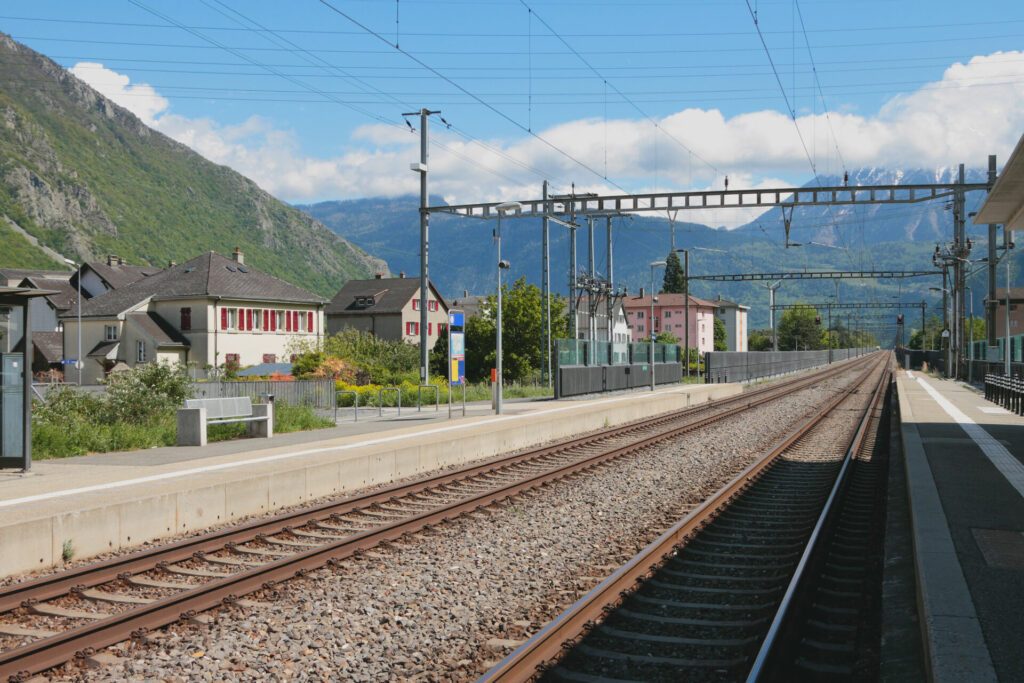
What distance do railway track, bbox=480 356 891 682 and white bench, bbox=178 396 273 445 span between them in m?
10.2

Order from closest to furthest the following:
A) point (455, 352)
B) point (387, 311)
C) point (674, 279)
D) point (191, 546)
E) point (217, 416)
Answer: point (191, 546) < point (217, 416) < point (455, 352) < point (387, 311) < point (674, 279)

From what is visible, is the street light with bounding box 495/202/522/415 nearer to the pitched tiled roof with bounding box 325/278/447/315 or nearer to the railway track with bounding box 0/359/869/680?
the railway track with bounding box 0/359/869/680

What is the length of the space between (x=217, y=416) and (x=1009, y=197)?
17146 millimetres

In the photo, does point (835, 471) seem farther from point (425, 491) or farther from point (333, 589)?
point (333, 589)

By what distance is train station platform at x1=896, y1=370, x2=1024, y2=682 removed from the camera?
238 inches

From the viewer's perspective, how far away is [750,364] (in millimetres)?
68000

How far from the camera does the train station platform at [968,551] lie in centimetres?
605

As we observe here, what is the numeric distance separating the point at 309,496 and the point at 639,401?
1977 centimetres

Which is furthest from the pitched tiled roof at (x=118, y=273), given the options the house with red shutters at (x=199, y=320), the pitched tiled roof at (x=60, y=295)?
the house with red shutters at (x=199, y=320)

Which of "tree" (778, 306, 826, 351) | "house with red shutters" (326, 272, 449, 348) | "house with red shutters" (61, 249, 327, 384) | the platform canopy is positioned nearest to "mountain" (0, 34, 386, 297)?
"house with red shutters" (326, 272, 449, 348)

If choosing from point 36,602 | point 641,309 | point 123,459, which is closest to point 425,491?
point 123,459

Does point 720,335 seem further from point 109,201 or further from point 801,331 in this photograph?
point 109,201

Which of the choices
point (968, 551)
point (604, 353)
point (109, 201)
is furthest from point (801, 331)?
point (968, 551)

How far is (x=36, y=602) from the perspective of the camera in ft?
27.1
